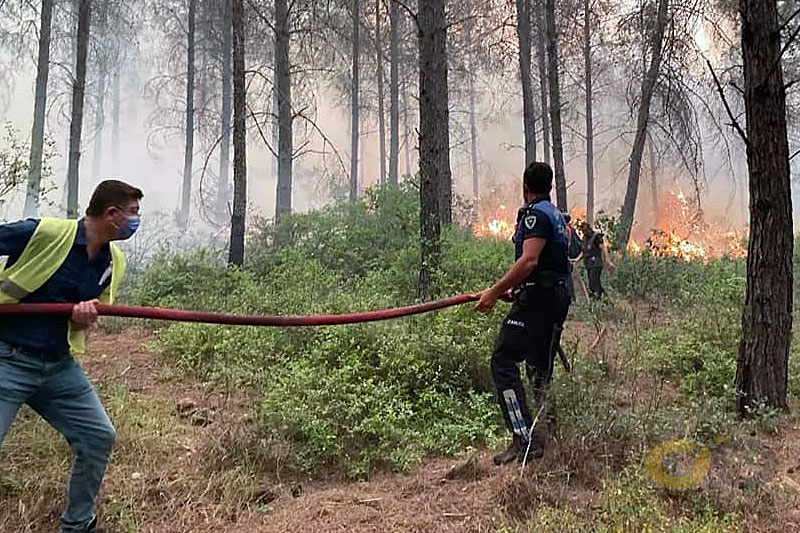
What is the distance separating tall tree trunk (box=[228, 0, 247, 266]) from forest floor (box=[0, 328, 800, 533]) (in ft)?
19.6

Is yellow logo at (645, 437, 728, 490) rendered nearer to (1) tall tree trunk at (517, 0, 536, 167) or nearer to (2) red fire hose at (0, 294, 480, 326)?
(2) red fire hose at (0, 294, 480, 326)

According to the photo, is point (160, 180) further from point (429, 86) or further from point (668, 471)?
point (668, 471)

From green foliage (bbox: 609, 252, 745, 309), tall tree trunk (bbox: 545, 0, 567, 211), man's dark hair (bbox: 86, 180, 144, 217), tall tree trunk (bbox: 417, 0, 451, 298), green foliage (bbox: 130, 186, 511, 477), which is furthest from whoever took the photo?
tall tree trunk (bbox: 545, 0, 567, 211)

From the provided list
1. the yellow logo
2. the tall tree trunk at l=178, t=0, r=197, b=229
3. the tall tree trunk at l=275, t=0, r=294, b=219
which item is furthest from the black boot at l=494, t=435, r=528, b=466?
the tall tree trunk at l=178, t=0, r=197, b=229

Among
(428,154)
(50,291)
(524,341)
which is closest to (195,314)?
(50,291)

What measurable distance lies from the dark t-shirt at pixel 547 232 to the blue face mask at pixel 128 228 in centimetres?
213

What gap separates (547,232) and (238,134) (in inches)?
291

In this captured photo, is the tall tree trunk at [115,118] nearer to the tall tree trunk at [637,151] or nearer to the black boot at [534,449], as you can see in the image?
the tall tree trunk at [637,151]

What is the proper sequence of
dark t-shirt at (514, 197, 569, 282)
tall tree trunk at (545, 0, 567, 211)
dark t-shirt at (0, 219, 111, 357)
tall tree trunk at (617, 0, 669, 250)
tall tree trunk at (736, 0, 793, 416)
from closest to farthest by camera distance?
dark t-shirt at (0, 219, 111, 357) < dark t-shirt at (514, 197, 569, 282) < tall tree trunk at (736, 0, 793, 416) < tall tree trunk at (617, 0, 669, 250) < tall tree trunk at (545, 0, 567, 211)

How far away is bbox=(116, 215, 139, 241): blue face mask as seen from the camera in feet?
9.17

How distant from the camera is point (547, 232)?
346 centimetres

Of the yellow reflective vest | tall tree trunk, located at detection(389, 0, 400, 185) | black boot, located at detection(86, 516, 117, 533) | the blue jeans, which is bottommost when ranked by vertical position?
black boot, located at detection(86, 516, 117, 533)

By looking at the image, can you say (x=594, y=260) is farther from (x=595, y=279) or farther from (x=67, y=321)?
(x=67, y=321)

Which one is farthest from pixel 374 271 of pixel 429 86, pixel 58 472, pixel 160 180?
pixel 160 180
